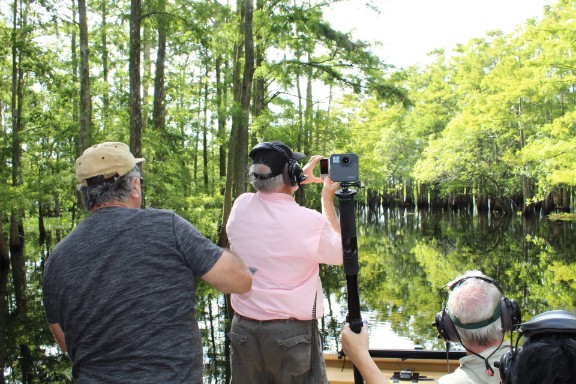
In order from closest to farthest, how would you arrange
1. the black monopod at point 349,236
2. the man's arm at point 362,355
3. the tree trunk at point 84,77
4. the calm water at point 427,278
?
1. the man's arm at point 362,355
2. the black monopod at point 349,236
3. the calm water at point 427,278
4. the tree trunk at point 84,77

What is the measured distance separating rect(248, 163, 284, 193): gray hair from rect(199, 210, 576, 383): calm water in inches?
149

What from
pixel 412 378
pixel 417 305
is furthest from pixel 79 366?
pixel 417 305

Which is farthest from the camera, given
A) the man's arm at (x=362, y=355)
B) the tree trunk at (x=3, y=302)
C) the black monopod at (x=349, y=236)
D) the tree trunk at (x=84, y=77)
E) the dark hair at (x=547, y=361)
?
the tree trunk at (x=84, y=77)

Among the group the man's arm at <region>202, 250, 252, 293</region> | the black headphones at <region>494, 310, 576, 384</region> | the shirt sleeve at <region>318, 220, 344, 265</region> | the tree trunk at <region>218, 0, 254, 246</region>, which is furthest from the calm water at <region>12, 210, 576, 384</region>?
the black headphones at <region>494, 310, 576, 384</region>

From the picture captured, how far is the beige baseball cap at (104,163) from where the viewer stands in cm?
209

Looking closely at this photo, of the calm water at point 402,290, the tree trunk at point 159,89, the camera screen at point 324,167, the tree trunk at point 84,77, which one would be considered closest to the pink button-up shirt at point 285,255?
the camera screen at point 324,167

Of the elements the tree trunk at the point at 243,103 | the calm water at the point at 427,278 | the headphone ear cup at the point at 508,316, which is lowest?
the calm water at the point at 427,278

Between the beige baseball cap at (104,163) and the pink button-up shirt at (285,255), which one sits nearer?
the beige baseball cap at (104,163)

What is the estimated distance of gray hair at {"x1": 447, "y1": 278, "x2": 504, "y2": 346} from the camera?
5.63ft

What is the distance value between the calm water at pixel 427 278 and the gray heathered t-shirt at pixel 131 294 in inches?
174

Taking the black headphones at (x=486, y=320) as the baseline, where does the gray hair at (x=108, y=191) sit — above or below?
above

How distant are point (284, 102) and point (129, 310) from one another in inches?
845

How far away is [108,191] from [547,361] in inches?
57.6

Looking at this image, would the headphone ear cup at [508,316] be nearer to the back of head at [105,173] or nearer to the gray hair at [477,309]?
the gray hair at [477,309]
